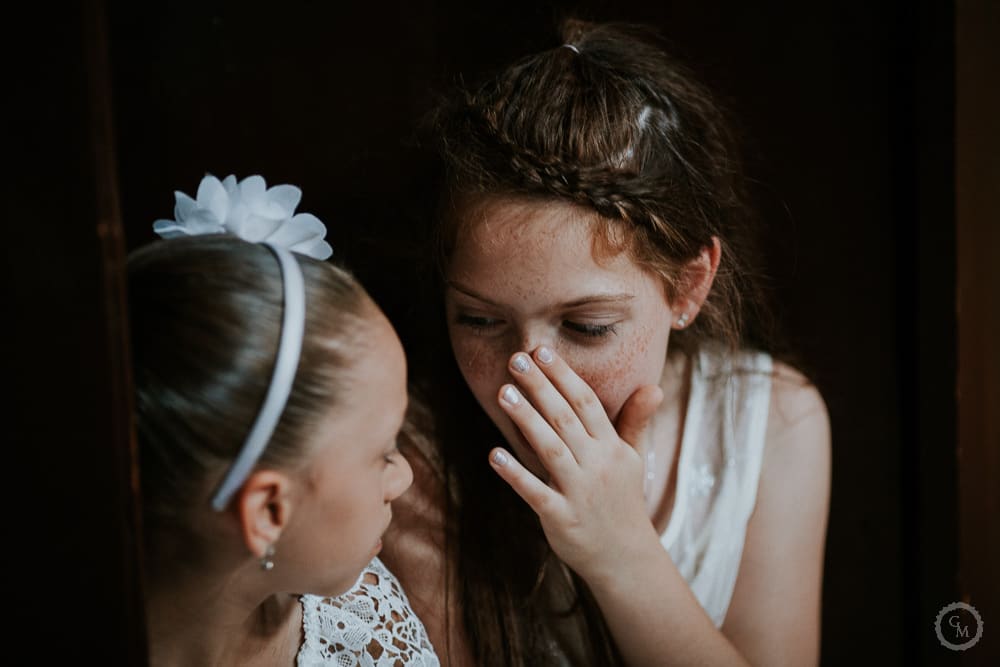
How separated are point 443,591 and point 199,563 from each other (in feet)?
1.45

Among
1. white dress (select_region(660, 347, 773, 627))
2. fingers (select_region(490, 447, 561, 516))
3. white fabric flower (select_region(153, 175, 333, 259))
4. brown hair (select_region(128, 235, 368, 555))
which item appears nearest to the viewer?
brown hair (select_region(128, 235, 368, 555))

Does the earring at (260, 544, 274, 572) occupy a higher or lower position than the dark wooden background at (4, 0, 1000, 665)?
lower

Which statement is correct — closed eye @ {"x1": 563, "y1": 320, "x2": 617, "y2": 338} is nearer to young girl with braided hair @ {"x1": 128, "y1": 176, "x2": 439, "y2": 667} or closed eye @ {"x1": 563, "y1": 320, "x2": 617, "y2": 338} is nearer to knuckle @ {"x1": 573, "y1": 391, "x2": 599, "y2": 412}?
knuckle @ {"x1": 573, "y1": 391, "x2": 599, "y2": 412}

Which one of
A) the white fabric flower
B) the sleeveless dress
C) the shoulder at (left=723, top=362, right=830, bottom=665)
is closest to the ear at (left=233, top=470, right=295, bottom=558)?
the white fabric flower

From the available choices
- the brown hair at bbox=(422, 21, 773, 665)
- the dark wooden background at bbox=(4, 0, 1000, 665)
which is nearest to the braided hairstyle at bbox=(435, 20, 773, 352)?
the brown hair at bbox=(422, 21, 773, 665)

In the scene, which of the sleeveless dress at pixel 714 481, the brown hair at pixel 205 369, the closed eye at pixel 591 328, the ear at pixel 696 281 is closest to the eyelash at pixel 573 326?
the closed eye at pixel 591 328

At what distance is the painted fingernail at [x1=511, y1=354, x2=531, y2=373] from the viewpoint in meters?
0.92

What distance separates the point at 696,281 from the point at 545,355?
0.26 meters

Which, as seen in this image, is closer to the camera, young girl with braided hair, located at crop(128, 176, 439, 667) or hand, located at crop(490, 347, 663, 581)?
young girl with braided hair, located at crop(128, 176, 439, 667)

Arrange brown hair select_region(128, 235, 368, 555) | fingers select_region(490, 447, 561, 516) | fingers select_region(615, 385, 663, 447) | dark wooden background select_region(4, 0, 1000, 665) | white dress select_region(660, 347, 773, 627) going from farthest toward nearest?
white dress select_region(660, 347, 773, 627) < dark wooden background select_region(4, 0, 1000, 665) < fingers select_region(615, 385, 663, 447) < fingers select_region(490, 447, 561, 516) < brown hair select_region(128, 235, 368, 555)

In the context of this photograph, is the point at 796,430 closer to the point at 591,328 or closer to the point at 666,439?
the point at 666,439

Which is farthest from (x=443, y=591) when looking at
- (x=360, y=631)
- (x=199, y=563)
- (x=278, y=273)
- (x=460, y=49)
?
(x=460, y=49)

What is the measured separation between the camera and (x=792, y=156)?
1381 mm

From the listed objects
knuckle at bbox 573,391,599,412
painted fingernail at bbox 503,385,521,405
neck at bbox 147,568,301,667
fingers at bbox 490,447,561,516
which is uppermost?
painted fingernail at bbox 503,385,521,405
